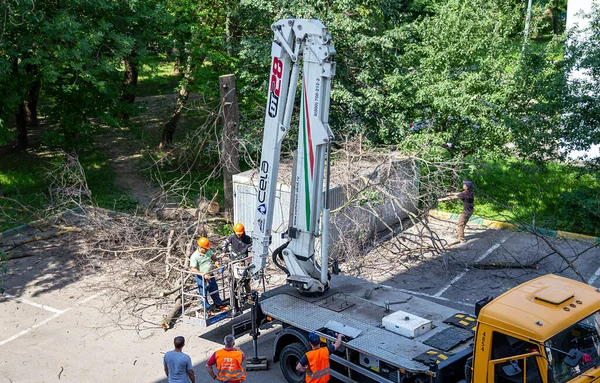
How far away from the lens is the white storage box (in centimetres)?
898

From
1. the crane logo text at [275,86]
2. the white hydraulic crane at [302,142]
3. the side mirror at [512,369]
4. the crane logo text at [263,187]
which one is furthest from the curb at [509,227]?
the side mirror at [512,369]

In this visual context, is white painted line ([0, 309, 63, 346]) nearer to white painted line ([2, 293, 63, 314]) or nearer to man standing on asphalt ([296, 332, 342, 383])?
white painted line ([2, 293, 63, 314])

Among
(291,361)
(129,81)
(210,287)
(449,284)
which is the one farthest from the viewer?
(129,81)

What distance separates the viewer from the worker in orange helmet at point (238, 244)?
40.0 feet

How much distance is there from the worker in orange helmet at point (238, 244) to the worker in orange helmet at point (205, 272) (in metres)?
0.36

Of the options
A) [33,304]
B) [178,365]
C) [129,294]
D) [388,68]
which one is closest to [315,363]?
[178,365]

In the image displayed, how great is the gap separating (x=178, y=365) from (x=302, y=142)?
3.82 meters

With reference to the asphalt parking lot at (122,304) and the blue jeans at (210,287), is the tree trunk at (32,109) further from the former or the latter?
the blue jeans at (210,287)

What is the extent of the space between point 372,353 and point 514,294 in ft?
6.50

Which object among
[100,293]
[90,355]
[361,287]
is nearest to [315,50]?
[361,287]

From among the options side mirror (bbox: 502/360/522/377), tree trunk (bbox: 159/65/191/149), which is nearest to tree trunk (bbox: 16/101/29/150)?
tree trunk (bbox: 159/65/191/149)

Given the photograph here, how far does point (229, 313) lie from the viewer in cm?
1120

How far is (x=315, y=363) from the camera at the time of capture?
28.5 ft

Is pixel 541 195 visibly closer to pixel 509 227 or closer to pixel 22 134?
pixel 509 227
